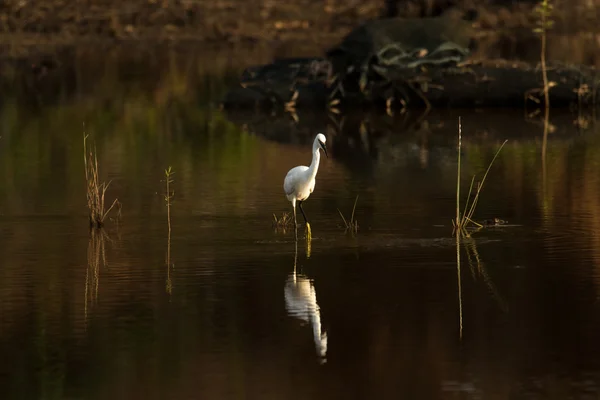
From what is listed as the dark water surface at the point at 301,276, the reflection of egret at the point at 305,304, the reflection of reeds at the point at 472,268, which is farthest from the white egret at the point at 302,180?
the reflection of egret at the point at 305,304

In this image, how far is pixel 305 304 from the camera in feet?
44.6

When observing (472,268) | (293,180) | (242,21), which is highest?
(242,21)

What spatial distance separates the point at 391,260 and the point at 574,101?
19.0 meters

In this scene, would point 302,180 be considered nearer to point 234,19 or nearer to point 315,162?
point 315,162

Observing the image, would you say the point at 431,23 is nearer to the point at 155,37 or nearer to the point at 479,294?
the point at 479,294

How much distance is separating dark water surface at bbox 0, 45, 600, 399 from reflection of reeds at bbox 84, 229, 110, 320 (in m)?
0.02

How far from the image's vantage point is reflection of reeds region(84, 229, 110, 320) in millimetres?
14062

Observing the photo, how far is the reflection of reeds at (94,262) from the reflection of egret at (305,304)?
1.55m

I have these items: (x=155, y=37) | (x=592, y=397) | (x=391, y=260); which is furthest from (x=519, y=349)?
(x=155, y=37)

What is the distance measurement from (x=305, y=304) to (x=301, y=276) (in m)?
1.34

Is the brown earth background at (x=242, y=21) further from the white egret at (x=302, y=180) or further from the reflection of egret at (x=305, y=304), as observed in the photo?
the reflection of egret at (x=305, y=304)

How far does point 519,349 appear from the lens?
11719 mm

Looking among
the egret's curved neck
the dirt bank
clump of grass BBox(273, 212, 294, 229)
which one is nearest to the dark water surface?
clump of grass BBox(273, 212, 294, 229)

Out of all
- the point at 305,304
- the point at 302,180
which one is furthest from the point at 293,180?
the point at 305,304
